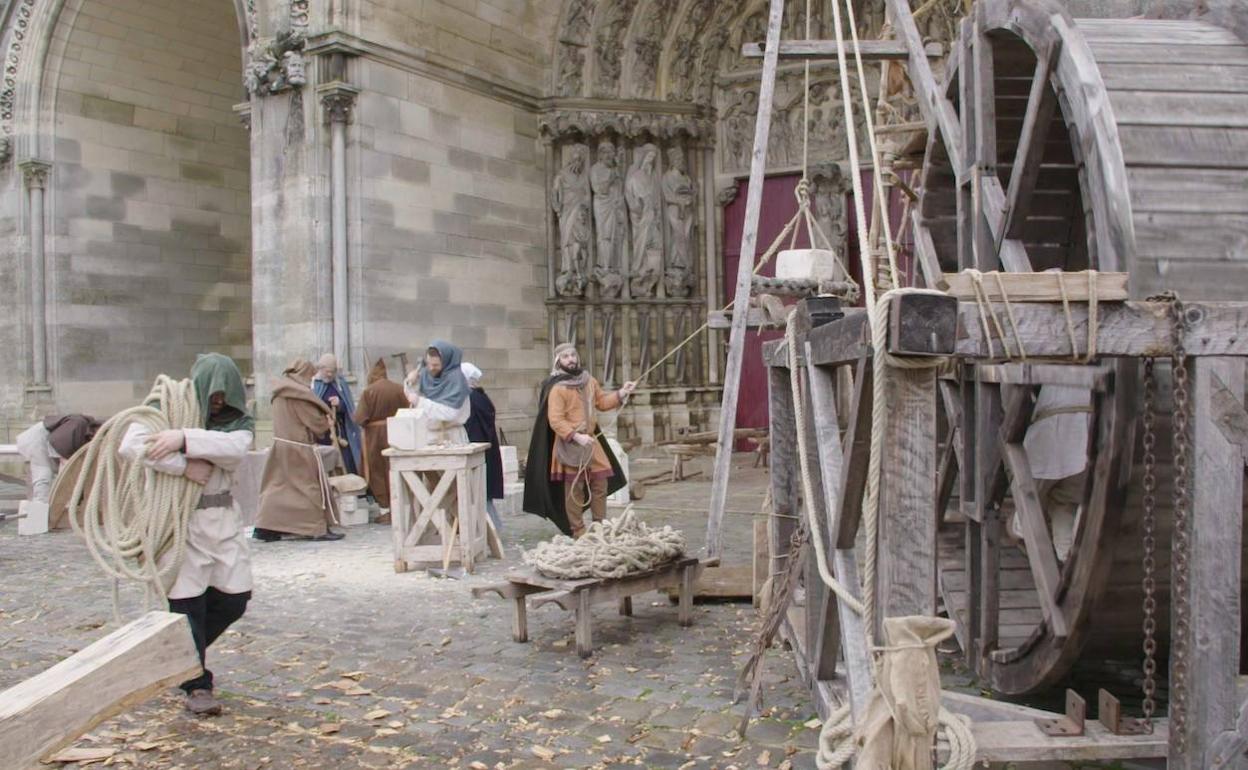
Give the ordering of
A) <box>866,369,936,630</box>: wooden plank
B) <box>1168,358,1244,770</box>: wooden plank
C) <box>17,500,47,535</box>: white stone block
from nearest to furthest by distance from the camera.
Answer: <box>866,369,936,630</box>: wooden plank → <box>1168,358,1244,770</box>: wooden plank → <box>17,500,47,535</box>: white stone block

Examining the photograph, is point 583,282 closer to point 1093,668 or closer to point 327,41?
point 327,41

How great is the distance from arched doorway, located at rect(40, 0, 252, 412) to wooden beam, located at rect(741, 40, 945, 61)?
10184 mm

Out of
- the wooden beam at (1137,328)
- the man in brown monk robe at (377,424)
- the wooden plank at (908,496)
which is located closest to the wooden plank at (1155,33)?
the wooden beam at (1137,328)

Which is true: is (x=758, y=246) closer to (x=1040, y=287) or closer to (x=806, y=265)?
(x=806, y=265)

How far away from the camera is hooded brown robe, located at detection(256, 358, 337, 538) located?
344 inches

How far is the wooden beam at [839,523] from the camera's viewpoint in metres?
3.11

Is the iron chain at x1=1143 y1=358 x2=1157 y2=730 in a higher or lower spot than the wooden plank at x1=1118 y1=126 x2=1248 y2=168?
lower

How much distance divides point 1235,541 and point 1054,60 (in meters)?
1.92

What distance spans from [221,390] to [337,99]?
734 cm

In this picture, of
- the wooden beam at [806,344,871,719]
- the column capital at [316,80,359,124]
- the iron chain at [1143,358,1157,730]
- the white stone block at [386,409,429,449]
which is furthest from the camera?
the column capital at [316,80,359,124]

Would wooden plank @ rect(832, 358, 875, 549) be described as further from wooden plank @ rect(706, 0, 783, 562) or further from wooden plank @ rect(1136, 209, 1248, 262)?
wooden plank @ rect(706, 0, 783, 562)

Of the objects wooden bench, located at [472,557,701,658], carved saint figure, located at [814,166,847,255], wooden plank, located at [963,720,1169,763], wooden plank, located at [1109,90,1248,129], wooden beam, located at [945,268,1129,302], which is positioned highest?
carved saint figure, located at [814,166,847,255]

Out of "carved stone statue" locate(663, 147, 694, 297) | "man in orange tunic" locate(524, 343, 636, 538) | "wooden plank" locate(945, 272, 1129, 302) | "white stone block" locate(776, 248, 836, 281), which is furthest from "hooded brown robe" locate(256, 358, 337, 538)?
"wooden plank" locate(945, 272, 1129, 302)

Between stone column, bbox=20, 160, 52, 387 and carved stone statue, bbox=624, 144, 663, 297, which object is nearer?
stone column, bbox=20, 160, 52, 387
